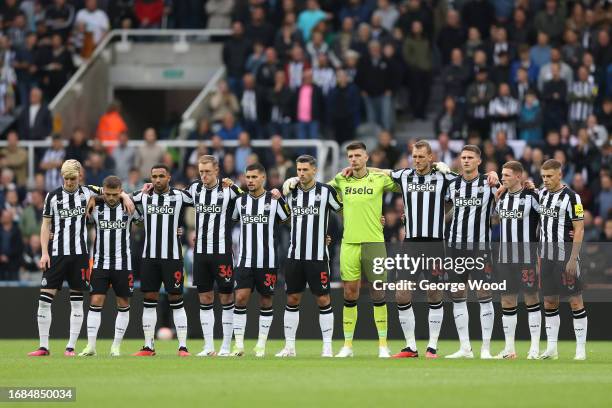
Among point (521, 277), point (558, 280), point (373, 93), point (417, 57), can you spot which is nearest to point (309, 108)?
point (373, 93)

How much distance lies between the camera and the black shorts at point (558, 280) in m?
15.8

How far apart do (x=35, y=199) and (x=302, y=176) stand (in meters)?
8.81

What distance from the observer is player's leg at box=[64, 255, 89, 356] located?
16.5 metres

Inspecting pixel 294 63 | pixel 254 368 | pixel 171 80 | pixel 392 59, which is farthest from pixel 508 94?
pixel 254 368

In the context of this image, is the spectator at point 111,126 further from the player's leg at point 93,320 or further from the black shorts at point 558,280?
the black shorts at point 558,280

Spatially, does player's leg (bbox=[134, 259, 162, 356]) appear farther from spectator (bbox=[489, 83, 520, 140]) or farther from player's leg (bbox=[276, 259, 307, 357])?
spectator (bbox=[489, 83, 520, 140])

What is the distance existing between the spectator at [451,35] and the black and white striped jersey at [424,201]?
10.3 meters

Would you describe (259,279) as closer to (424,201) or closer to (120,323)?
(120,323)

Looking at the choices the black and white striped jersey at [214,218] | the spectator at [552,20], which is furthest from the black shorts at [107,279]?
the spectator at [552,20]

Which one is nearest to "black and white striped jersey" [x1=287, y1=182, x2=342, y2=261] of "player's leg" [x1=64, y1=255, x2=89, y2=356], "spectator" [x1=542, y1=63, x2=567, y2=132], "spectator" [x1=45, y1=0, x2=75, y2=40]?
"player's leg" [x1=64, y1=255, x2=89, y2=356]

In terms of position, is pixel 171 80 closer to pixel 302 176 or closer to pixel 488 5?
pixel 488 5

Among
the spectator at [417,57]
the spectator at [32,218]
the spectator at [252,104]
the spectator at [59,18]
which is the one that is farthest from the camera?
the spectator at [59,18]

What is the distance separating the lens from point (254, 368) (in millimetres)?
14367

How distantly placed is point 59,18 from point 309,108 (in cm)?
659
